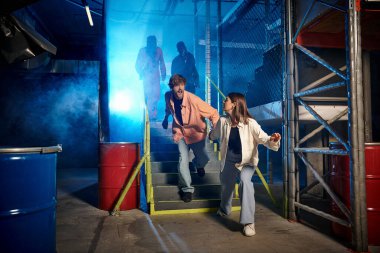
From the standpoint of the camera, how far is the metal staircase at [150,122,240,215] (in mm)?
5260

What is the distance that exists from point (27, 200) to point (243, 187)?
8.79ft

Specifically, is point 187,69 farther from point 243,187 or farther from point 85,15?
point 85,15

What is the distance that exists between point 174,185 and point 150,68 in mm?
3699

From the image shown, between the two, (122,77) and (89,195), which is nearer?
(89,195)

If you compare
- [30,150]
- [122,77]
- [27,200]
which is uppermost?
[122,77]

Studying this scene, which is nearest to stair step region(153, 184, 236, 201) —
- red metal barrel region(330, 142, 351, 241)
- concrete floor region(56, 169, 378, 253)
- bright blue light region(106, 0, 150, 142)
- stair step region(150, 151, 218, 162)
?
concrete floor region(56, 169, 378, 253)

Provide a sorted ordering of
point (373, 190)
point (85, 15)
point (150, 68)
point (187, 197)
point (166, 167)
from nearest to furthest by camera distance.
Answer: point (373, 190) < point (187, 197) < point (166, 167) < point (150, 68) < point (85, 15)

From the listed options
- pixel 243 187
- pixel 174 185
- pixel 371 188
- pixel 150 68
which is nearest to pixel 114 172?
pixel 174 185

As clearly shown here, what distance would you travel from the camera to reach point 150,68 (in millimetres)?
7914

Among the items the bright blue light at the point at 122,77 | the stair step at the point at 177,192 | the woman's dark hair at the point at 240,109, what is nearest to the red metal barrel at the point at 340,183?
the woman's dark hair at the point at 240,109

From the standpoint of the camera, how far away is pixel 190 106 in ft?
17.6

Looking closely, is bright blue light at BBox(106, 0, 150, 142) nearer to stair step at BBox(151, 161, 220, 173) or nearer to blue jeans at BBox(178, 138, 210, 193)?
stair step at BBox(151, 161, 220, 173)

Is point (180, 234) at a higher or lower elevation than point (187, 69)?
lower

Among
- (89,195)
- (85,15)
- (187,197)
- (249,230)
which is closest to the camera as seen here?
(249,230)
